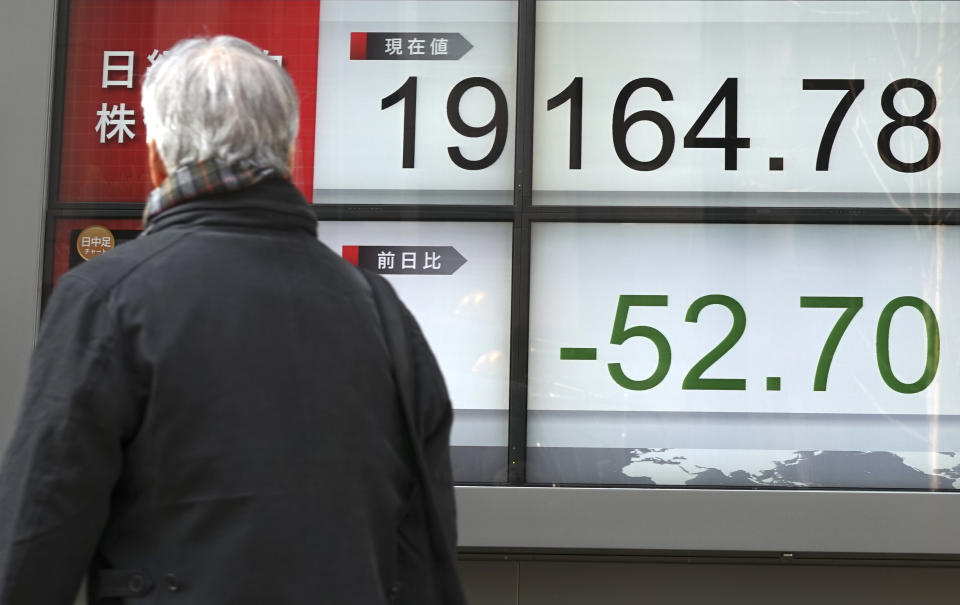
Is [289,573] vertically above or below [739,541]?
above

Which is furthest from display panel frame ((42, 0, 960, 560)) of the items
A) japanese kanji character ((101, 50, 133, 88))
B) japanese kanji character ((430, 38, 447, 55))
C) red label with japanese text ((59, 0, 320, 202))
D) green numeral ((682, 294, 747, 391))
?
japanese kanji character ((101, 50, 133, 88))

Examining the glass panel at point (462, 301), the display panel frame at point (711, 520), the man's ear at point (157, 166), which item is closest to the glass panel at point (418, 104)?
the glass panel at point (462, 301)

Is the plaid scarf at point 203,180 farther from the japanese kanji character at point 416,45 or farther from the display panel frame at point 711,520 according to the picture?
the japanese kanji character at point 416,45

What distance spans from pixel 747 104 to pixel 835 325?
2.80 ft

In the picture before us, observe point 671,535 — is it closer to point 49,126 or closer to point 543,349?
point 543,349

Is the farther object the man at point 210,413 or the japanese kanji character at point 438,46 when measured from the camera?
the japanese kanji character at point 438,46

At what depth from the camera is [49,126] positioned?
4.15 metres

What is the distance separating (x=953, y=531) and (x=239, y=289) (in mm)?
3041

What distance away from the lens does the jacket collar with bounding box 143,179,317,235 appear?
5.85ft

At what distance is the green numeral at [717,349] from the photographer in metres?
4.13

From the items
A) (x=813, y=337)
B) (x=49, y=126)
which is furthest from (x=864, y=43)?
(x=49, y=126)

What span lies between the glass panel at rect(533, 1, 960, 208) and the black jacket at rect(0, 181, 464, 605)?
2.54 metres

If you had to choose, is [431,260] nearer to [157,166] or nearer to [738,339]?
[738,339]

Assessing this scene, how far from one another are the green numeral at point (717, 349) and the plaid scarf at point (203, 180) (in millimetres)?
2596
